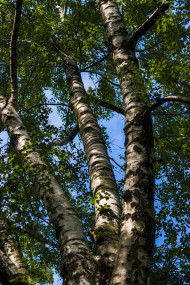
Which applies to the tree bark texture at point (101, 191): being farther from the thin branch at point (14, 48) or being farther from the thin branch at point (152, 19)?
the thin branch at point (152, 19)

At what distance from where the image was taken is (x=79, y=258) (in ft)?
9.10

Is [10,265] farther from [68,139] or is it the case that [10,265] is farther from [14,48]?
[68,139]

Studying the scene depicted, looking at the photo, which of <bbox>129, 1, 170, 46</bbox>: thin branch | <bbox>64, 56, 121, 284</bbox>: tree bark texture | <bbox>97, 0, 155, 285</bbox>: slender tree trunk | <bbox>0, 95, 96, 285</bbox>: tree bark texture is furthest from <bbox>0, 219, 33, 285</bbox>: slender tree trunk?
<bbox>129, 1, 170, 46</bbox>: thin branch

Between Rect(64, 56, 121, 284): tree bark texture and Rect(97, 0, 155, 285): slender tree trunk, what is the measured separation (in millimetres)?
581

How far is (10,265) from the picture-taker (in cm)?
304

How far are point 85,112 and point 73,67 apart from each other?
2540 mm

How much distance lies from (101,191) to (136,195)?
2.92ft

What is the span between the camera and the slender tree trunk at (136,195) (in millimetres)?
2102

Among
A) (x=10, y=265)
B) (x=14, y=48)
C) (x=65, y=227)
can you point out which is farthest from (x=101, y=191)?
(x=14, y=48)

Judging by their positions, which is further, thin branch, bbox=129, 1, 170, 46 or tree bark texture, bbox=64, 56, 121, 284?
thin branch, bbox=129, 1, 170, 46

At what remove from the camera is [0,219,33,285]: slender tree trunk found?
290cm

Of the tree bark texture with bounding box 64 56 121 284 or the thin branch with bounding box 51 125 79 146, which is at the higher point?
the thin branch with bounding box 51 125 79 146

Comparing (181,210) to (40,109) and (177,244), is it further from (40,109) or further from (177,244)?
(40,109)

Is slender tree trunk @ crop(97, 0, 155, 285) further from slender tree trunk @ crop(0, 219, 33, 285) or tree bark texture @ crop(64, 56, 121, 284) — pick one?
slender tree trunk @ crop(0, 219, 33, 285)
